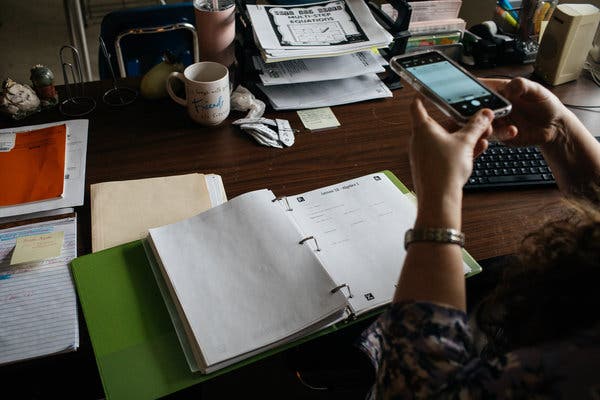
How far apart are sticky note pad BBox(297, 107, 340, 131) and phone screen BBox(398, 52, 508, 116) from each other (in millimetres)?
264

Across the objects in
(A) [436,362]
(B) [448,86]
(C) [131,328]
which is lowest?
(C) [131,328]

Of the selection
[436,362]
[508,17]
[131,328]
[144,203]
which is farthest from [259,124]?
[508,17]

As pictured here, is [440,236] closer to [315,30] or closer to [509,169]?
[509,169]

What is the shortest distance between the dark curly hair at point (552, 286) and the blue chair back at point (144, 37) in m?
0.98

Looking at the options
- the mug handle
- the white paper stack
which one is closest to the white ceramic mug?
the mug handle

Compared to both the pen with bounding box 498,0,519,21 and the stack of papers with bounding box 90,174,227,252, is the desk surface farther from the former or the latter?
the pen with bounding box 498,0,519,21

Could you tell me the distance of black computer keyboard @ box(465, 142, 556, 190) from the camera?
0.99m

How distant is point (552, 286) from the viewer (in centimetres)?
59

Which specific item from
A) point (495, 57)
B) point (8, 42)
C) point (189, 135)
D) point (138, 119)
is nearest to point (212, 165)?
point (189, 135)

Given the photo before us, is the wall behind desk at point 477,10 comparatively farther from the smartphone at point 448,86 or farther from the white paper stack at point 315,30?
the smartphone at point 448,86

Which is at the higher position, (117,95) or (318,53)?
(318,53)

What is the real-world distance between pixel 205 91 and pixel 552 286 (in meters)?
0.72

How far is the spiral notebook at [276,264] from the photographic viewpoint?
0.70 meters

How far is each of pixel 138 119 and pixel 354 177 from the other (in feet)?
1.64
